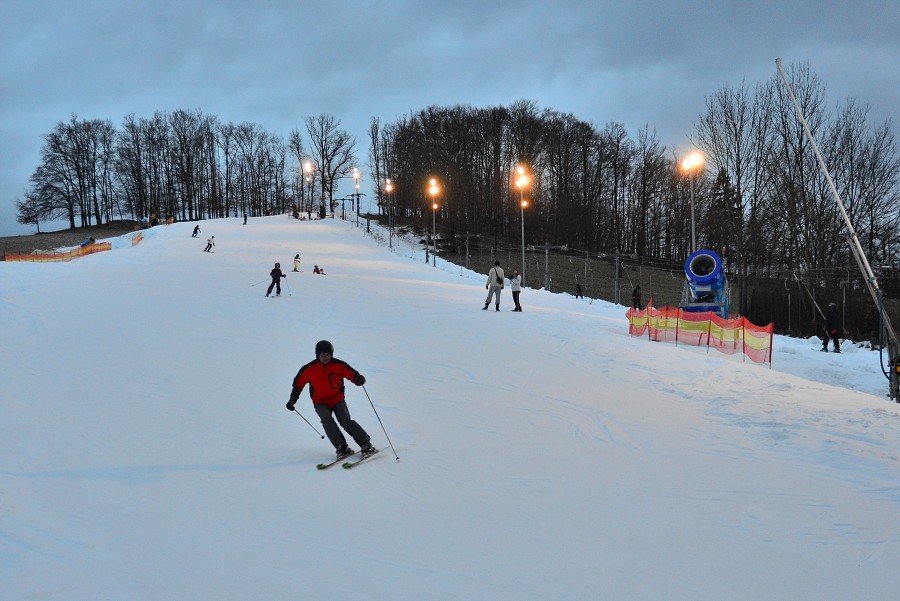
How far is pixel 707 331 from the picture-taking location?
53.1 ft

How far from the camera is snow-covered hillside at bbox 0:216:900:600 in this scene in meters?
4.21

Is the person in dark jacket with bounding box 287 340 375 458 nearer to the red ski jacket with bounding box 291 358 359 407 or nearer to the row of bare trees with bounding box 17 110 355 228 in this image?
the red ski jacket with bounding box 291 358 359 407

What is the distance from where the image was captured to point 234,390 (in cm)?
996

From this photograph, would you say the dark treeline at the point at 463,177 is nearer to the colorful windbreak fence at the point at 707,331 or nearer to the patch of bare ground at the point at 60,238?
the patch of bare ground at the point at 60,238

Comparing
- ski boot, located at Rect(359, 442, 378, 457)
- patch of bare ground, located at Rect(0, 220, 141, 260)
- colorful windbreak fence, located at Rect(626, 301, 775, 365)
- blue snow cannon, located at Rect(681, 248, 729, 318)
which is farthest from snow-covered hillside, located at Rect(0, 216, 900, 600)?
patch of bare ground, located at Rect(0, 220, 141, 260)

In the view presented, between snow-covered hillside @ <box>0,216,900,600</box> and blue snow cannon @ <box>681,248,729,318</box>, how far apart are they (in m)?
7.43

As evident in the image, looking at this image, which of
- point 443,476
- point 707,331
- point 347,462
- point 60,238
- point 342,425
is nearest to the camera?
point 443,476

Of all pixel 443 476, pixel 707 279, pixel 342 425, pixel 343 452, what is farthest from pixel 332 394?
pixel 707 279

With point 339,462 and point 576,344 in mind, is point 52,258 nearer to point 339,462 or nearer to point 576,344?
point 576,344

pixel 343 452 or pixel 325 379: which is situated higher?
pixel 325 379

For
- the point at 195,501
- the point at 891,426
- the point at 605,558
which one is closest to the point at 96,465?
the point at 195,501

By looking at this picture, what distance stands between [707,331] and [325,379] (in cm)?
1275

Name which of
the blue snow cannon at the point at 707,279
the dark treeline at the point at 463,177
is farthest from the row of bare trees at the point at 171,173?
the blue snow cannon at the point at 707,279

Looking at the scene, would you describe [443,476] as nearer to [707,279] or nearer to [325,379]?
[325,379]
